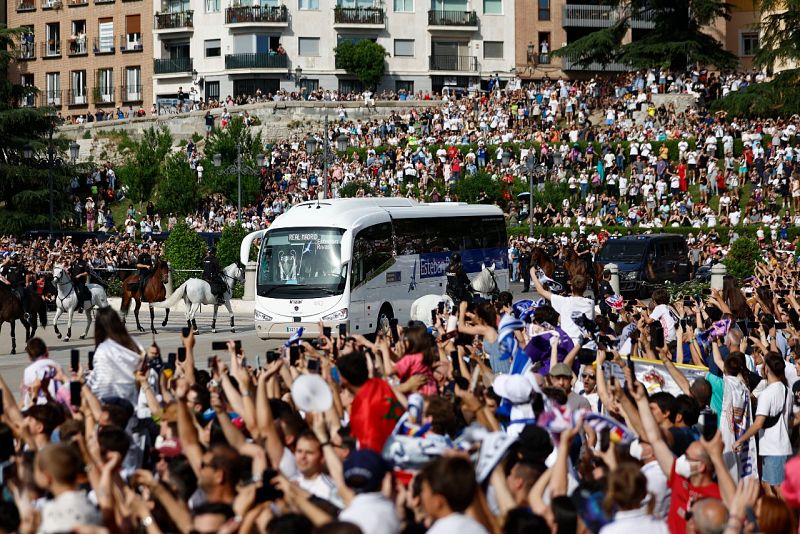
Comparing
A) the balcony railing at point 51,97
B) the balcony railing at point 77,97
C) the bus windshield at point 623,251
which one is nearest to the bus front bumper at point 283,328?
the bus windshield at point 623,251

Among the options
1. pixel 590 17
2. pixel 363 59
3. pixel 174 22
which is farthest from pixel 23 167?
pixel 590 17

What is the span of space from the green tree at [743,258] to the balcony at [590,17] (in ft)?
154

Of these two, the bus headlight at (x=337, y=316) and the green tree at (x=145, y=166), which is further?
Answer: the green tree at (x=145, y=166)

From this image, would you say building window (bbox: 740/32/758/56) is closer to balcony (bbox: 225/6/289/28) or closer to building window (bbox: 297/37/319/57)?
building window (bbox: 297/37/319/57)

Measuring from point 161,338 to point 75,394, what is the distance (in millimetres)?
20394

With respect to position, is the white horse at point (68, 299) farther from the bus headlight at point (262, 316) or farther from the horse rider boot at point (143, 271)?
the bus headlight at point (262, 316)

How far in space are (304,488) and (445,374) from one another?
3.73m

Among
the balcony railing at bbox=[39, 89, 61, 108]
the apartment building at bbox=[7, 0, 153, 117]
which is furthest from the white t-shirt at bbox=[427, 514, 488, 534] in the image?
the balcony railing at bbox=[39, 89, 61, 108]

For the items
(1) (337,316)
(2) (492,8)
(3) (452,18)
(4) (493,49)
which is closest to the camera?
(1) (337,316)

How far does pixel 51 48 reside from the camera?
83.5 m

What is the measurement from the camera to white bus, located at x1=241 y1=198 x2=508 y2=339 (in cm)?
2775

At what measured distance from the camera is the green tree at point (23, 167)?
61.5 meters

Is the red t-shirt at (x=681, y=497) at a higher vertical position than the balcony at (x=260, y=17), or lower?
lower

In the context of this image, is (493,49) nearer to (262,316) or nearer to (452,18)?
(452,18)
